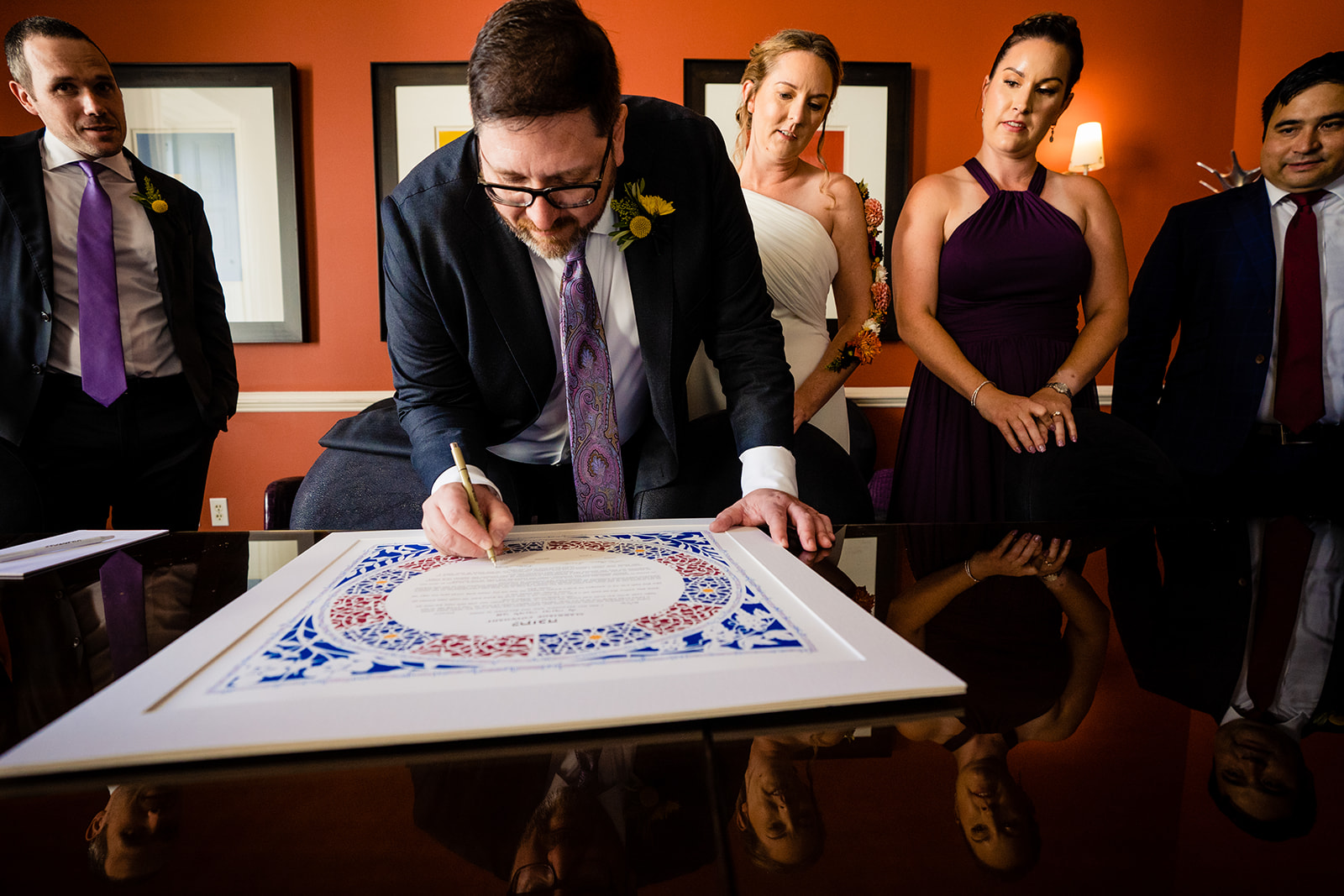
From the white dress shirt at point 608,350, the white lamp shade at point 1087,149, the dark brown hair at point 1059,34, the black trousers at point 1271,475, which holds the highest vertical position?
the white lamp shade at point 1087,149

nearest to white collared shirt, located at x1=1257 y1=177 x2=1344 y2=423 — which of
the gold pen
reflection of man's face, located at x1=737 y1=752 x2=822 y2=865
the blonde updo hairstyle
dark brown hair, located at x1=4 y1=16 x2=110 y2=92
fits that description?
the blonde updo hairstyle

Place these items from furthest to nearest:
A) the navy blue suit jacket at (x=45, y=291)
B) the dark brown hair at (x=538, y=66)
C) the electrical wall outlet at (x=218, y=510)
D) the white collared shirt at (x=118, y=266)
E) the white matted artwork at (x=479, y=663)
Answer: the electrical wall outlet at (x=218, y=510)
the white collared shirt at (x=118, y=266)
the navy blue suit jacket at (x=45, y=291)
the dark brown hair at (x=538, y=66)
the white matted artwork at (x=479, y=663)

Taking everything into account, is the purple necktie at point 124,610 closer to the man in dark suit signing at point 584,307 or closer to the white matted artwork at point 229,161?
the man in dark suit signing at point 584,307

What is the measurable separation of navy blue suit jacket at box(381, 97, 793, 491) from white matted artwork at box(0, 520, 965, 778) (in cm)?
62

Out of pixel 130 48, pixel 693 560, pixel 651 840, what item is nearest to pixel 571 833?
pixel 651 840

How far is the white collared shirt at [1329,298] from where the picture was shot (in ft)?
7.33

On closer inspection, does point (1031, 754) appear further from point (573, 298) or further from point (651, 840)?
point (573, 298)

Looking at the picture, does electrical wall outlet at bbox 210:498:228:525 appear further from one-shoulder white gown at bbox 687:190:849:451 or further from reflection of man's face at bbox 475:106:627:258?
reflection of man's face at bbox 475:106:627:258

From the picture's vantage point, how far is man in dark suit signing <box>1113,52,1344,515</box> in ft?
7.30

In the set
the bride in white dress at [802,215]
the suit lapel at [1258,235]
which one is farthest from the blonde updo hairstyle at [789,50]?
the suit lapel at [1258,235]

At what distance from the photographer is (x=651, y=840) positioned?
34 cm

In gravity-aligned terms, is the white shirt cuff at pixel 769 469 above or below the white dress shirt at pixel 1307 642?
above

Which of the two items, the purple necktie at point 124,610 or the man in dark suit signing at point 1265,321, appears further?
the man in dark suit signing at point 1265,321

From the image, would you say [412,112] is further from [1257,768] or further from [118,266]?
[1257,768]
